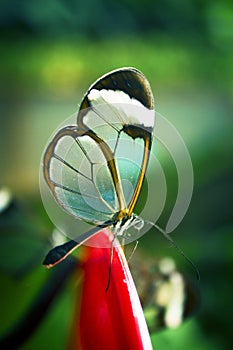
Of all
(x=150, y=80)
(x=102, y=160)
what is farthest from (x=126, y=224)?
(x=150, y=80)

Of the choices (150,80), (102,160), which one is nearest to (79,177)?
(102,160)

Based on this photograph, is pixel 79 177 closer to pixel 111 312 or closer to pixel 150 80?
pixel 111 312

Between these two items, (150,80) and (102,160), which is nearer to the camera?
(102,160)

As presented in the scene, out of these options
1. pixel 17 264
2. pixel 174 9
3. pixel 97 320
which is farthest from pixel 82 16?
pixel 97 320

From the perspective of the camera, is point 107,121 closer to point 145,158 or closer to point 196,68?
point 145,158

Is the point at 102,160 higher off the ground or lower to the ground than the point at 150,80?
higher

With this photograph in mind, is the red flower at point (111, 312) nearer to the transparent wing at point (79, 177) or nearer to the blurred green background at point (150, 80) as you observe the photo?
the transparent wing at point (79, 177)
